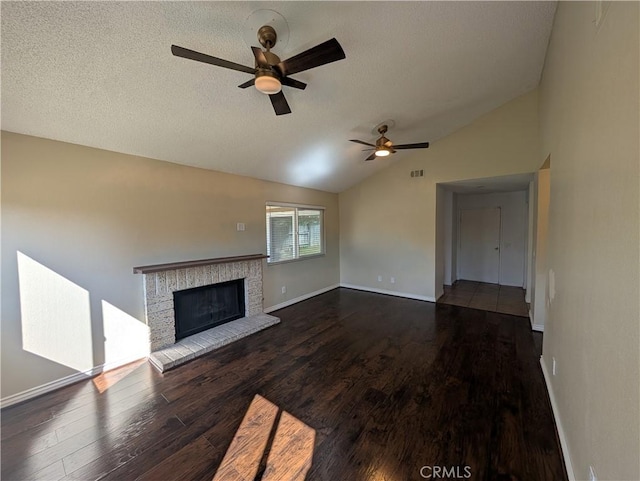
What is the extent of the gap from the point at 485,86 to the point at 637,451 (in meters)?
3.85

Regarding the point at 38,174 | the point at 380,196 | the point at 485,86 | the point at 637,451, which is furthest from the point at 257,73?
the point at 380,196

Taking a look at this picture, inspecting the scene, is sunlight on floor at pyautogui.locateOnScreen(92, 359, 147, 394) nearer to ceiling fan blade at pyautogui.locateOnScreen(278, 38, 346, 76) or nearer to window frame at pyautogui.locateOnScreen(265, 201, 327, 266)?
window frame at pyautogui.locateOnScreen(265, 201, 327, 266)

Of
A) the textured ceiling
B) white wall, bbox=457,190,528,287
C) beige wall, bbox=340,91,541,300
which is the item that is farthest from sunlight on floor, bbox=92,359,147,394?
white wall, bbox=457,190,528,287

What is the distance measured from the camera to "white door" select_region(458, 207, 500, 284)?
6.43m

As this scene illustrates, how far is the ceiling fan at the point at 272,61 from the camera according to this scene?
155 cm

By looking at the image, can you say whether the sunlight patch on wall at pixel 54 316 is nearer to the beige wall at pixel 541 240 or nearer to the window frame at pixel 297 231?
the window frame at pixel 297 231

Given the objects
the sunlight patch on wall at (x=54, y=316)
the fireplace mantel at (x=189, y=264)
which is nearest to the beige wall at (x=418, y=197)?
the fireplace mantel at (x=189, y=264)

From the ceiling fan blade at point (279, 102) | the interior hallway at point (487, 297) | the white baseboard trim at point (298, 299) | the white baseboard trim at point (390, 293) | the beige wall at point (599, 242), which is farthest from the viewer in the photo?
the white baseboard trim at point (390, 293)

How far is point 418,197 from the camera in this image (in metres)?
5.04

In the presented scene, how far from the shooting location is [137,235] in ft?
9.93

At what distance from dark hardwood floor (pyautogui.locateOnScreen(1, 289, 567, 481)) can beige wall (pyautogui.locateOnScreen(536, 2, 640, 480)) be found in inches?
18.6

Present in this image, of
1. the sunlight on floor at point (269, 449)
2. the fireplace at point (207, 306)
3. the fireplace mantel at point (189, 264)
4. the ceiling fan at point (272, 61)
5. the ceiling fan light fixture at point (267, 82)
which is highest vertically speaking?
the ceiling fan at point (272, 61)

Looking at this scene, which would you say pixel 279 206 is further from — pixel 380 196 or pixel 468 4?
pixel 468 4
